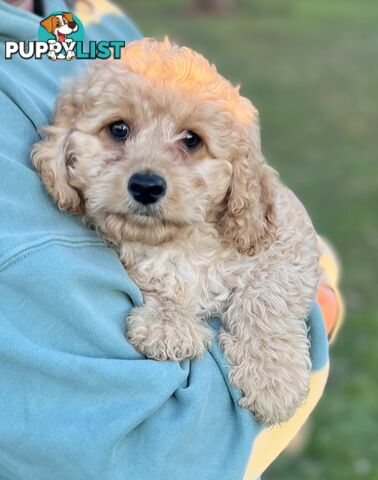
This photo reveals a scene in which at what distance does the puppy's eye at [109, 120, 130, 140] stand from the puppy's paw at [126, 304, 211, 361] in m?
0.73

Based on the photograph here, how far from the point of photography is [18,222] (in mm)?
2562

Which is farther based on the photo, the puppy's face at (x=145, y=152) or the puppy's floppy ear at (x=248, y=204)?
the puppy's floppy ear at (x=248, y=204)

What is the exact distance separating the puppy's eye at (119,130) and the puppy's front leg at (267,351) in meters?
0.83

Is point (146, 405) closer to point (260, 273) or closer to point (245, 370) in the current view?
point (245, 370)

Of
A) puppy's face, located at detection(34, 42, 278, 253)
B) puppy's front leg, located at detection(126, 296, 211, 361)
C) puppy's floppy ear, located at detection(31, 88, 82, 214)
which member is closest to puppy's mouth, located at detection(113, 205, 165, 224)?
puppy's face, located at detection(34, 42, 278, 253)

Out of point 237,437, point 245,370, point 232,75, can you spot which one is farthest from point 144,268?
point 232,75

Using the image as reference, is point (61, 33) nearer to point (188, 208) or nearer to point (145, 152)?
point (145, 152)

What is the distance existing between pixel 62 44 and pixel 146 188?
0.98 meters

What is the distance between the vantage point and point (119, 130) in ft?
10.4

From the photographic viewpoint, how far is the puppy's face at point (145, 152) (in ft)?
9.71

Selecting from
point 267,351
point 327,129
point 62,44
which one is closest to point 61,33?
point 62,44

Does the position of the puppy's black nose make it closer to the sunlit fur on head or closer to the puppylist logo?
the sunlit fur on head

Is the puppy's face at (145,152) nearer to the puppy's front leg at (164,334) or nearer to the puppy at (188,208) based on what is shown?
the puppy at (188,208)

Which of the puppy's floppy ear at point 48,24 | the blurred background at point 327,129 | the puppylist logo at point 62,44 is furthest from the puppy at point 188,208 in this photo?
the blurred background at point 327,129
